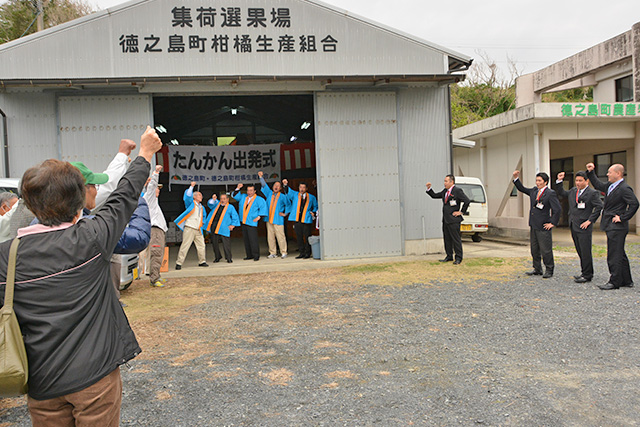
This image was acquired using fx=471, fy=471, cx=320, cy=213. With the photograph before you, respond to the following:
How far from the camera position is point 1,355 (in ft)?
5.50

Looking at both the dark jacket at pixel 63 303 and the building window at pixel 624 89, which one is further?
the building window at pixel 624 89

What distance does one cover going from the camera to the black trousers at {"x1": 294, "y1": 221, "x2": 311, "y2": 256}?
1162cm

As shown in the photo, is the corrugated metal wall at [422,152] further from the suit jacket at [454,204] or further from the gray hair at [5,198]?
the gray hair at [5,198]

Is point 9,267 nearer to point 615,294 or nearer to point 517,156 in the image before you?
point 615,294

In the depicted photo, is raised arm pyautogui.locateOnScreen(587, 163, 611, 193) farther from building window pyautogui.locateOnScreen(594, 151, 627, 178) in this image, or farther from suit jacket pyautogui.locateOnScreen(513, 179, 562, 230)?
building window pyautogui.locateOnScreen(594, 151, 627, 178)

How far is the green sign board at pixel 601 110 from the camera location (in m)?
13.2

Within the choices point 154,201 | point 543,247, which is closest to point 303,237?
point 154,201

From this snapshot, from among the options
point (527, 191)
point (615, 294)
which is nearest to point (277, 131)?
point (527, 191)

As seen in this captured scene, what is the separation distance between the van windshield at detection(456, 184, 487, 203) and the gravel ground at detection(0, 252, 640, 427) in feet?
22.2

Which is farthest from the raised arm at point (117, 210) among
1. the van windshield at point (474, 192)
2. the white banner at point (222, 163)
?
the van windshield at point (474, 192)

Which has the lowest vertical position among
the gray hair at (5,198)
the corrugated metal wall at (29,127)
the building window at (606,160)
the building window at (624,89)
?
the gray hair at (5,198)

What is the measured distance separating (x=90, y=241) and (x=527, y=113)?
13639mm

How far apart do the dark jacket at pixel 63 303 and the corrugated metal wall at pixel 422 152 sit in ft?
31.1

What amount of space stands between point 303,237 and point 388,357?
745 centimetres
